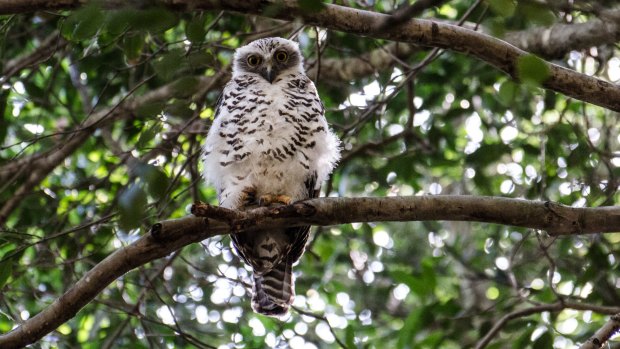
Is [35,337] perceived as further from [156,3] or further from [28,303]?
[28,303]

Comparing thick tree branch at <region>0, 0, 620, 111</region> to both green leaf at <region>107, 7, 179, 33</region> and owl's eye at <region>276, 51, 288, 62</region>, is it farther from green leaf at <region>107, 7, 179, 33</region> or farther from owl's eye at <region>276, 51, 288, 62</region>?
owl's eye at <region>276, 51, 288, 62</region>

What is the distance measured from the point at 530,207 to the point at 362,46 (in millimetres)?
2695

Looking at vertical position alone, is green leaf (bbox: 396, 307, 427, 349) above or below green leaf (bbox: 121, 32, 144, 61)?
below

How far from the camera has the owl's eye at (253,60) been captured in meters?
4.23

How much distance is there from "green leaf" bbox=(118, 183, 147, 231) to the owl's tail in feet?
8.29

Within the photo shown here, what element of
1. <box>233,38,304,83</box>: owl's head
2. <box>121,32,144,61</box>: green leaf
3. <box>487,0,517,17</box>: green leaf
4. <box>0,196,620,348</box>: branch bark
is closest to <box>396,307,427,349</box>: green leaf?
<box>0,196,620,348</box>: branch bark

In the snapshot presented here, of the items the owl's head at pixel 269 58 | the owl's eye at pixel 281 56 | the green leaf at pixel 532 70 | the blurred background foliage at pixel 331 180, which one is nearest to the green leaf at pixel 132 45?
the blurred background foliage at pixel 331 180

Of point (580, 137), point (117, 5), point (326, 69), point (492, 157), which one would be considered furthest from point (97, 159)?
point (117, 5)

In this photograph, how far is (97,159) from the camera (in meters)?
5.91

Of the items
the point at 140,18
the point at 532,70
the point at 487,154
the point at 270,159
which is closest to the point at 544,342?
the point at 270,159

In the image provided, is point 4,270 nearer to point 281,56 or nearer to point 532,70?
point 281,56

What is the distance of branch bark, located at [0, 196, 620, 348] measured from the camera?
2.43m

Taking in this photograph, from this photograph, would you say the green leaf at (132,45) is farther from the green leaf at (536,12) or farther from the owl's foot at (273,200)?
the green leaf at (536,12)

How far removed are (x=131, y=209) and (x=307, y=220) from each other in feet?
4.66
